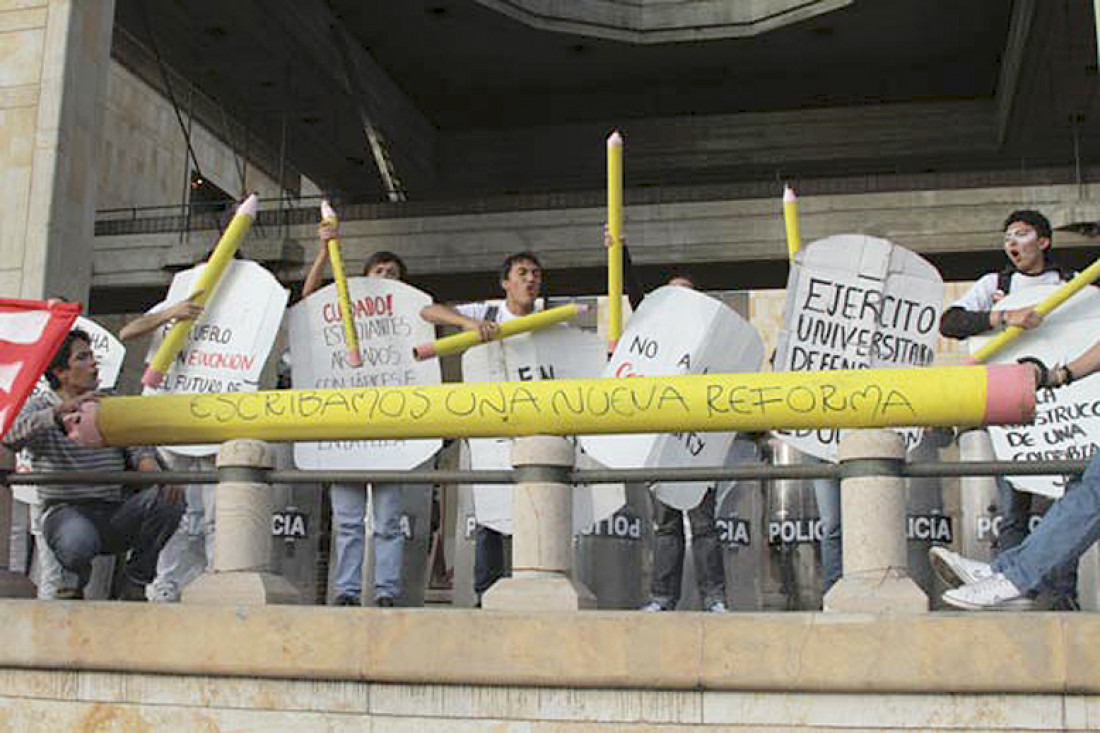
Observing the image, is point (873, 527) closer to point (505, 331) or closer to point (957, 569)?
point (957, 569)

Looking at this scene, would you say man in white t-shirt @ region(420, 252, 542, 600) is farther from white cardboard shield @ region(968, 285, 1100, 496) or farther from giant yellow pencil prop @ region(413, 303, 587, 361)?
white cardboard shield @ region(968, 285, 1100, 496)

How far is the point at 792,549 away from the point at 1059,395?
242 cm

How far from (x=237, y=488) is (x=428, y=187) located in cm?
3047

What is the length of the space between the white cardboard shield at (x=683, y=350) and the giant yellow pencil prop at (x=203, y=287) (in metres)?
2.61

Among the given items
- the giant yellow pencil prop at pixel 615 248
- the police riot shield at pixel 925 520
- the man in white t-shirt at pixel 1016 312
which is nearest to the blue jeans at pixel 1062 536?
the man in white t-shirt at pixel 1016 312

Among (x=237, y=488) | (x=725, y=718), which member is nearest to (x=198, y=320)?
(x=237, y=488)

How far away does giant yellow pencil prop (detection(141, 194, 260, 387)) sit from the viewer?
8430 mm

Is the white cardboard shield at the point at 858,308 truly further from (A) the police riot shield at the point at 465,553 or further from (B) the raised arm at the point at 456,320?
(A) the police riot shield at the point at 465,553

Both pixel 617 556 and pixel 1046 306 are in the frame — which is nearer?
pixel 1046 306

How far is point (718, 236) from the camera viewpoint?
94.3ft

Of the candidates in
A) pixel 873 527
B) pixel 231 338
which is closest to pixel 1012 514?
pixel 873 527

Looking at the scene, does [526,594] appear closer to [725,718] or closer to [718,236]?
[725,718]

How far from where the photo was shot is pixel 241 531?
690 centimetres

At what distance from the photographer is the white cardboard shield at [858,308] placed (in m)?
7.66
